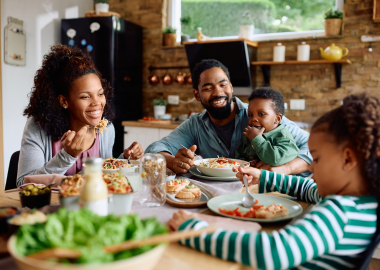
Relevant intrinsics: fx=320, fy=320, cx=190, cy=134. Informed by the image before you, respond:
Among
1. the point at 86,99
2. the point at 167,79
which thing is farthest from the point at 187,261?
the point at 167,79

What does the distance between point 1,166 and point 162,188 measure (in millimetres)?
3300

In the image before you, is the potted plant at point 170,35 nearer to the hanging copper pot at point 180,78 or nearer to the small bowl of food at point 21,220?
the hanging copper pot at point 180,78

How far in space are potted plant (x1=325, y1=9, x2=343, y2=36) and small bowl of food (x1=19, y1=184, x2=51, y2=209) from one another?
11.2 feet

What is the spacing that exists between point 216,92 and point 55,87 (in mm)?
Result: 1033

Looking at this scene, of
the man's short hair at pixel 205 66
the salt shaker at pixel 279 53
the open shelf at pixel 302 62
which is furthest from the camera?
the salt shaker at pixel 279 53

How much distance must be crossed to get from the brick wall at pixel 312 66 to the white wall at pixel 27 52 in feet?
3.92

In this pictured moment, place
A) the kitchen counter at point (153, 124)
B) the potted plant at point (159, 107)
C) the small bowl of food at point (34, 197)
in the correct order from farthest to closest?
the potted plant at point (159, 107)
the kitchen counter at point (153, 124)
the small bowl of food at point (34, 197)

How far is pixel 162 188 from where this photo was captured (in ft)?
3.91

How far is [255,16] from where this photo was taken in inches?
161

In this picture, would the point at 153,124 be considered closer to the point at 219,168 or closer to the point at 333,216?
the point at 219,168

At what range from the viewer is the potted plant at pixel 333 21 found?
135 inches

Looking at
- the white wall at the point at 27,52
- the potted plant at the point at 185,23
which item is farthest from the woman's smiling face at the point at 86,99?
the potted plant at the point at 185,23

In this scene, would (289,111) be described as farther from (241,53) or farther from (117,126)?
(117,126)

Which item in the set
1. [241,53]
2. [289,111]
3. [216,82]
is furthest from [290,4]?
[216,82]
